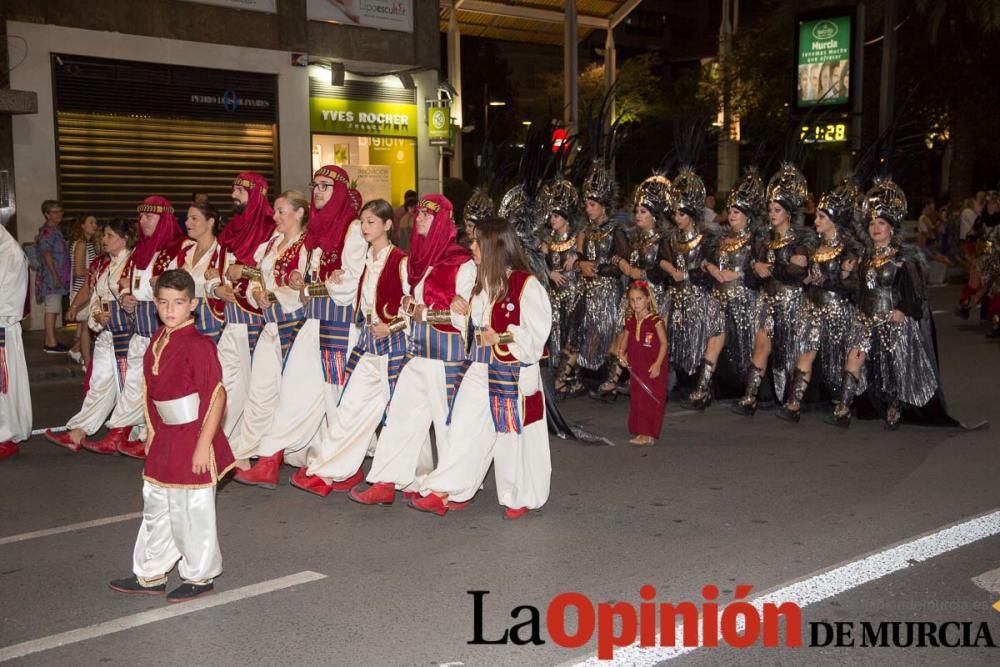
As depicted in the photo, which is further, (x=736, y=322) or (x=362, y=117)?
(x=362, y=117)

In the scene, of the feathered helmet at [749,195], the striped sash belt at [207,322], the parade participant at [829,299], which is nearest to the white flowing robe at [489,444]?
the striped sash belt at [207,322]

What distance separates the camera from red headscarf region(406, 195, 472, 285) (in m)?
6.64

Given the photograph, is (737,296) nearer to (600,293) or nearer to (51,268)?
(600,293)

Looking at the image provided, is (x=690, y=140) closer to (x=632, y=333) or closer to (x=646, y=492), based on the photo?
(x=632, y=333)

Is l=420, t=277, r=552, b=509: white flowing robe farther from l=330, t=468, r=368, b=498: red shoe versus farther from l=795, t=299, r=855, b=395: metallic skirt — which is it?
l=795, t=299, r=855, b=395: metallic skirt

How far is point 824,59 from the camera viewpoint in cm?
2089

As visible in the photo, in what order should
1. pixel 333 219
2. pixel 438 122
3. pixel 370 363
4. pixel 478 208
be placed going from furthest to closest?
pixel 438 122 → pixel 478 208 → pixel 333 219 → pixel 370 363

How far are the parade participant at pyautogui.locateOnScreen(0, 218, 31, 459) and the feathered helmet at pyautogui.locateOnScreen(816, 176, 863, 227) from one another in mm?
6364

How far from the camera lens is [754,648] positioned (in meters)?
4.55

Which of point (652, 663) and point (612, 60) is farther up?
point (612, 60)

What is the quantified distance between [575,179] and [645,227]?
135 cm

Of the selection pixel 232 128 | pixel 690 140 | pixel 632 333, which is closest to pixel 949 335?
pixel 690 140

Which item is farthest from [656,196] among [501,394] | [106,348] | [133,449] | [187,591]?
[187,591]

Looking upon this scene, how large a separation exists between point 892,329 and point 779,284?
1.05m
